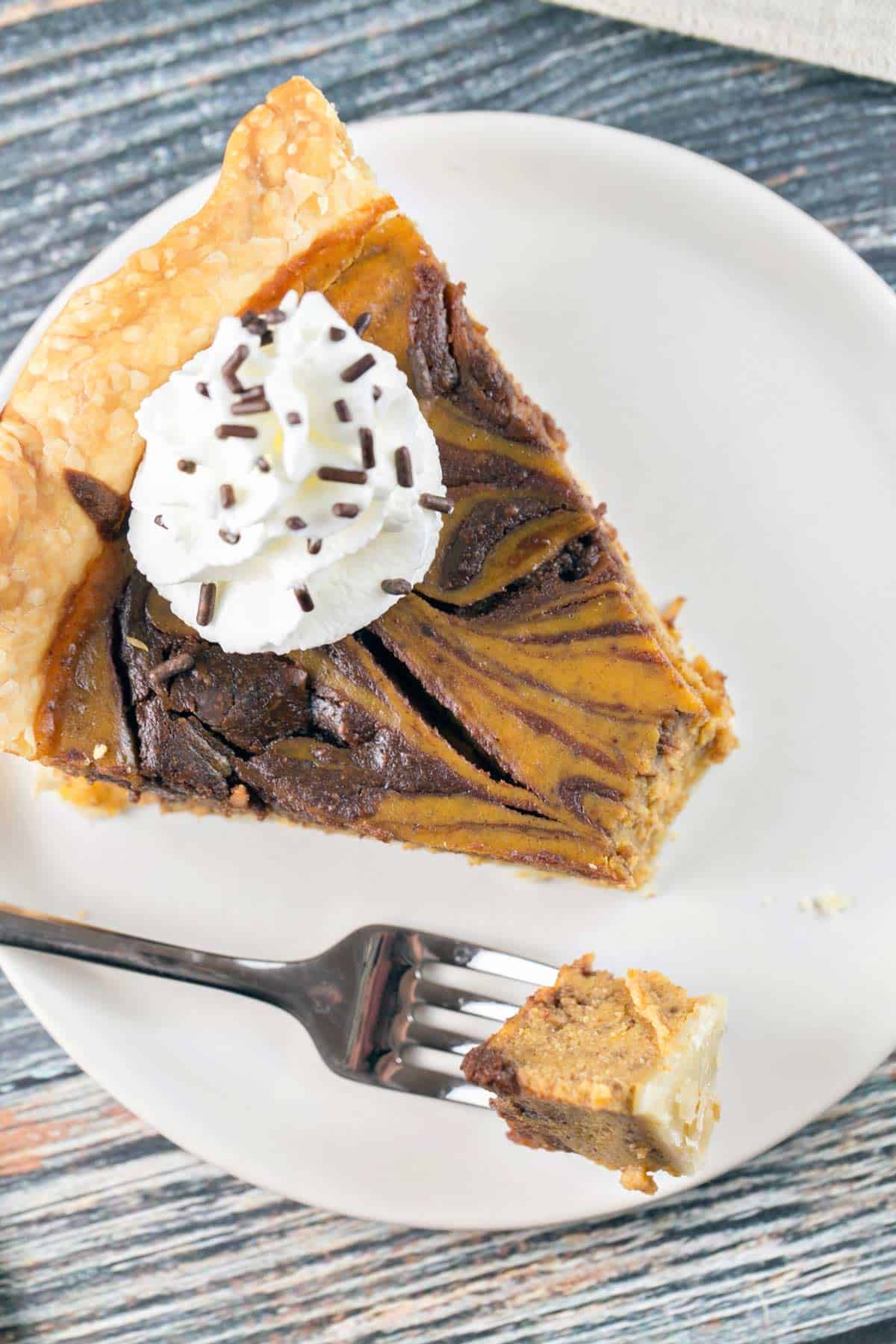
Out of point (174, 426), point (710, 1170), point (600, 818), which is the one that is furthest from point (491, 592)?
point (710, 1170)

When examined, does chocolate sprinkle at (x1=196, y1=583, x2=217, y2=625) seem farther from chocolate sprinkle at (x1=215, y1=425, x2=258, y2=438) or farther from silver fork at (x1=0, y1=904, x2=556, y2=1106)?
silver fork at (x1=0, y1=904, x2=556, y2=1106)

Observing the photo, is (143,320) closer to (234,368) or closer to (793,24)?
(234,368)

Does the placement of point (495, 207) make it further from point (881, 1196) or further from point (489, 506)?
point (881, 1196)

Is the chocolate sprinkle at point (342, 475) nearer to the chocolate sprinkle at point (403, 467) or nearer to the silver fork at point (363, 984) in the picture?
the chocolate sprinkle at point (403, 467)

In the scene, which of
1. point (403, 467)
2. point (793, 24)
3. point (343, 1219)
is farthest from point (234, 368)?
point (343, 1219)

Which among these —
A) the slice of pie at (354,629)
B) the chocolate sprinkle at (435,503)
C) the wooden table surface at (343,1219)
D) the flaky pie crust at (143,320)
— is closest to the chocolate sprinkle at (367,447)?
the chocolate sprinkle at (435,503)

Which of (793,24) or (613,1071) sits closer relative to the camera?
(613,1071)
